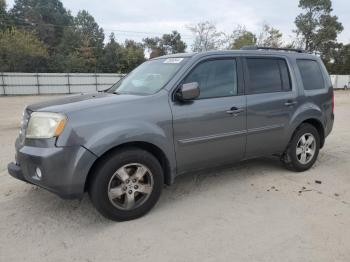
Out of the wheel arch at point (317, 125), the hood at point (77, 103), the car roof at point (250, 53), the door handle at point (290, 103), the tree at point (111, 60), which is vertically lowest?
Answer: the wheel arch at point (317, 125)

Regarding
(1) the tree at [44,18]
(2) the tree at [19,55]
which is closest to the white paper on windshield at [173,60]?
(2) the tree at [19,55]

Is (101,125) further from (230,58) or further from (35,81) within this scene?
(35,81)

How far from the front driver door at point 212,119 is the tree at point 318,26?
58735 millimetres

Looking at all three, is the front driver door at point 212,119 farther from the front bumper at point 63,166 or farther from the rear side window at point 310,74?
the rear side window at point 310,74

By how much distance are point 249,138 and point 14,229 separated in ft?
9.79

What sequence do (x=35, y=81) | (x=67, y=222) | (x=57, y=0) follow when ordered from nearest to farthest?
(x=67, y=222) < (x=35, y=81) < (x=57, y=0)

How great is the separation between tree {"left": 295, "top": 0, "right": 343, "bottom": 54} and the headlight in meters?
60.5

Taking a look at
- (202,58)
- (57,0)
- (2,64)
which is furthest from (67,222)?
(57,0)

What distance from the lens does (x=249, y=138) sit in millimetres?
4691

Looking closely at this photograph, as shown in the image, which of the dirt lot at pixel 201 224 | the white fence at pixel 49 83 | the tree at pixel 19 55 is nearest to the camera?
the dirt lot at pixel 201 224

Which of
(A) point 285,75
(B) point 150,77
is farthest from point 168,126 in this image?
(A) point 285,75

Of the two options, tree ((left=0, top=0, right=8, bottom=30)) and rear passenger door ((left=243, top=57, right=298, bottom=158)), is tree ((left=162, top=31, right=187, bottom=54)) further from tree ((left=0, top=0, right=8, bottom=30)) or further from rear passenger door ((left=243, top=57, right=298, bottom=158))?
rear passenger door ((left=243, top=57, right=298, bottom=158))

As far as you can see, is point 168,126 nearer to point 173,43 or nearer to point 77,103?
point 77,103

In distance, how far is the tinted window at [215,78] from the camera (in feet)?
14.1
